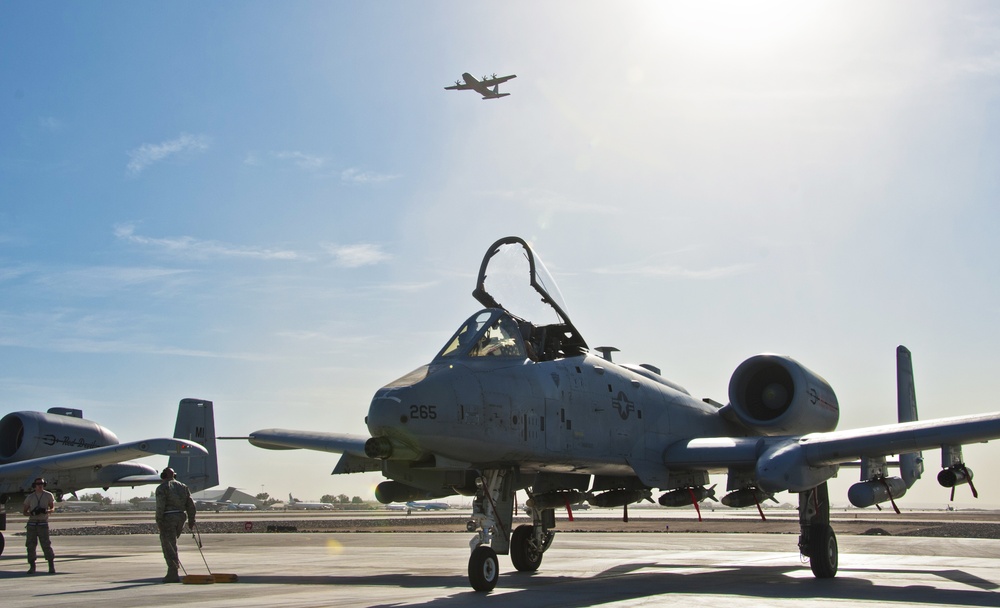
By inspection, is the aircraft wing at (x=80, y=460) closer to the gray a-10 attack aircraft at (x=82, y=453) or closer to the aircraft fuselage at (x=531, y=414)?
the gray a-10 attack aircraft at (x=82, y=453)

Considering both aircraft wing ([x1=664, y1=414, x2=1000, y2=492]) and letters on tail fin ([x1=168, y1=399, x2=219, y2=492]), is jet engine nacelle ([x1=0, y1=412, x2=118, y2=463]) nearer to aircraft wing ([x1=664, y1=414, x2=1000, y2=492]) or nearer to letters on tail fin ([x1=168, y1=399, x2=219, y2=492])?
letters on tail fin ([x1=168, y1=399, x2=219, y2=492])

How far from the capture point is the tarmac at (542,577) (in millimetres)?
9578

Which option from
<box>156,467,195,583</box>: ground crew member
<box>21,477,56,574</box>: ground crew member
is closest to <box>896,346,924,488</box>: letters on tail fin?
<box>156,467,195,583</box>: ground crew member

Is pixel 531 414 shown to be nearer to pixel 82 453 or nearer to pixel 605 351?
pixel 605 351

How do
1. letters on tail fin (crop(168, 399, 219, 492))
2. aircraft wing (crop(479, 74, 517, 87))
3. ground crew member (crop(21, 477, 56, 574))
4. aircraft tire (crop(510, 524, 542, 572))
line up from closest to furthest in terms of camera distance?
aircraft tire (crop(510, 524, 542, 572)) → ground crew member (crop(21, 477, 56, 574)) → letters on tail fin (crop(168, 399, 219, 492)) → aircraft wing (crop(479, 74, 517, 87))

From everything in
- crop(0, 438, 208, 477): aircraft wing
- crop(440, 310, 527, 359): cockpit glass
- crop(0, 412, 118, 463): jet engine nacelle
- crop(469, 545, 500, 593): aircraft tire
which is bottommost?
crop(469, 545, 500, 593): aircraft tire

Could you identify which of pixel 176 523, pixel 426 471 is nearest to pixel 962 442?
pixel 426 471

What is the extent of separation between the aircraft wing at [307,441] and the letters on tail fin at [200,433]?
833 cm

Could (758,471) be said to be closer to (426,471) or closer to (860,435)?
(860,435)

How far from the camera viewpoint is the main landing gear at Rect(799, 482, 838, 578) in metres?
12.6

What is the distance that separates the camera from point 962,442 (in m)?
11.3

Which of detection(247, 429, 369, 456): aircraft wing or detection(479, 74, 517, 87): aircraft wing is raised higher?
detection(479, 74, 517, 87): aircraft wing

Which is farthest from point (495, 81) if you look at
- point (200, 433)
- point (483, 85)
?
point (200, 433)

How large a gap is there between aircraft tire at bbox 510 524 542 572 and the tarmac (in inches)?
→ 6.8
